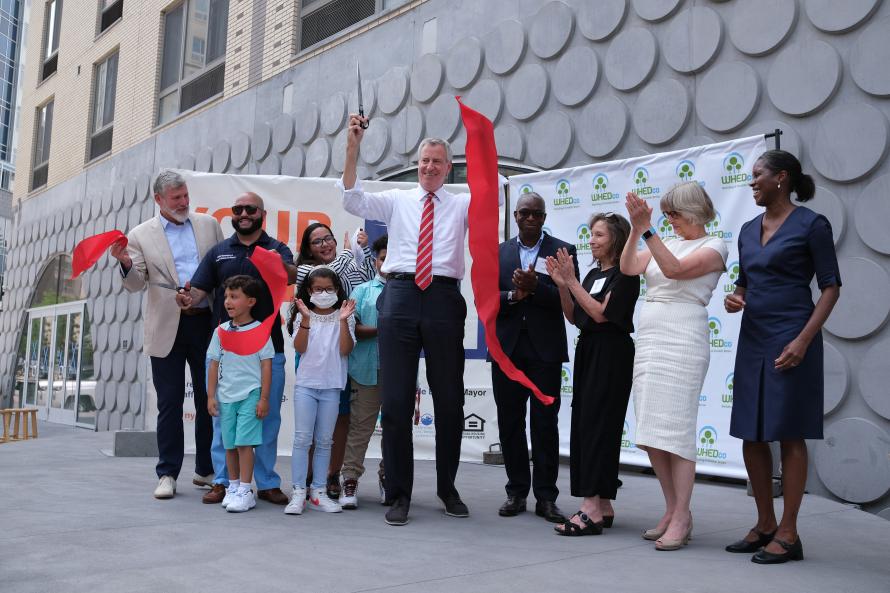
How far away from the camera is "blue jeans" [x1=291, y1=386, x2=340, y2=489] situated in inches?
170

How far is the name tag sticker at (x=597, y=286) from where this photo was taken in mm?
3897

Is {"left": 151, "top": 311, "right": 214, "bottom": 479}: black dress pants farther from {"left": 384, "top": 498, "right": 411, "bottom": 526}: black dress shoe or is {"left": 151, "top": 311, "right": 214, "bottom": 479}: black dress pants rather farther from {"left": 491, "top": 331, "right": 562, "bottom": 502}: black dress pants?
{"left": 491, "top": 331, "right": 562, "bottom": 502}: black dress pants

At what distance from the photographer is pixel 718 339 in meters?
5.46

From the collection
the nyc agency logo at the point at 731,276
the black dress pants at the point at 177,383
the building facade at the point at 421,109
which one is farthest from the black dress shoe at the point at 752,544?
the black dress pants at the point at 177,383

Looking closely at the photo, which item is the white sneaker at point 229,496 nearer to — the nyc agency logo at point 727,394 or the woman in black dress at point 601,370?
the woman in black dress at point 601,370

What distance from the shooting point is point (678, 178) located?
5719mm

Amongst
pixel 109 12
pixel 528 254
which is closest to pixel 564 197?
pixel 528 254

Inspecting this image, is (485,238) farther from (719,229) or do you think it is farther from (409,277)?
(719,229)

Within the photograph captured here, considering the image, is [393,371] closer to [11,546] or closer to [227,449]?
[227,449]

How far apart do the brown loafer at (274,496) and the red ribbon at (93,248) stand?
1614 millimetres

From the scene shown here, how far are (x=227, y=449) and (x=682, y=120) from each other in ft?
13.2

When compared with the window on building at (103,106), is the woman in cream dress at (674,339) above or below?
below

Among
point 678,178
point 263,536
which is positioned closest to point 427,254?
point 263,536

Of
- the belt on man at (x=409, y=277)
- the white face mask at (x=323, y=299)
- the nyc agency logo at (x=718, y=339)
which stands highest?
the belt on man at (x=409, y=277)
